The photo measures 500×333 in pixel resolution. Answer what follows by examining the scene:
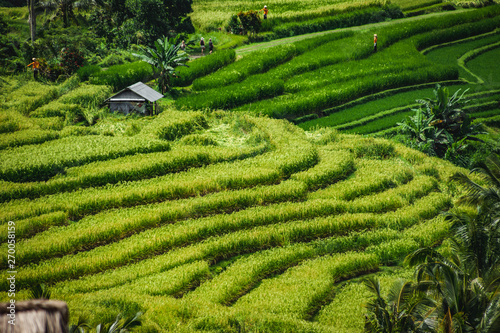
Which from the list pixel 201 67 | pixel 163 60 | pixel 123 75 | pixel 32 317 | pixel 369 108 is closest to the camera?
pixel 32 317

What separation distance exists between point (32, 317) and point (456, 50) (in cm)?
2923

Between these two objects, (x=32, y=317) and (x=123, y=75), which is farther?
(x=123, y=75)

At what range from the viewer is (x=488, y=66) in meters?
24.1

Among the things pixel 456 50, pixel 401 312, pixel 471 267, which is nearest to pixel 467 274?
pixel 471 267

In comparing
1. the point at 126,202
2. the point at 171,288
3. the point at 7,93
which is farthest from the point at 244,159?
the point at 7,93

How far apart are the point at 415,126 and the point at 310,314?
35.7 ft

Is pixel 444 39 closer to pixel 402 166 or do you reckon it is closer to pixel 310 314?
pixel 402 166

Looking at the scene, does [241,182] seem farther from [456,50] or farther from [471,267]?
[456,50]

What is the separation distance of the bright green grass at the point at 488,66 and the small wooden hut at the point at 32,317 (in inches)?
984

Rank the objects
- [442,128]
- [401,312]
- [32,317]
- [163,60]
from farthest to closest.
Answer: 1. [163,60]
2. [442,128]
3. [401,312]
4. [32,317]

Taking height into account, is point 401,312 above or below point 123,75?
below

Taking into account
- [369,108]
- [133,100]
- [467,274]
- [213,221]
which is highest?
[133,100]

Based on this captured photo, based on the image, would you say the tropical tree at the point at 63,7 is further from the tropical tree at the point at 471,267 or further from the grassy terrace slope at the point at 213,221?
the tropical tree at the point at 471,267

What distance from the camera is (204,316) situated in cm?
698
